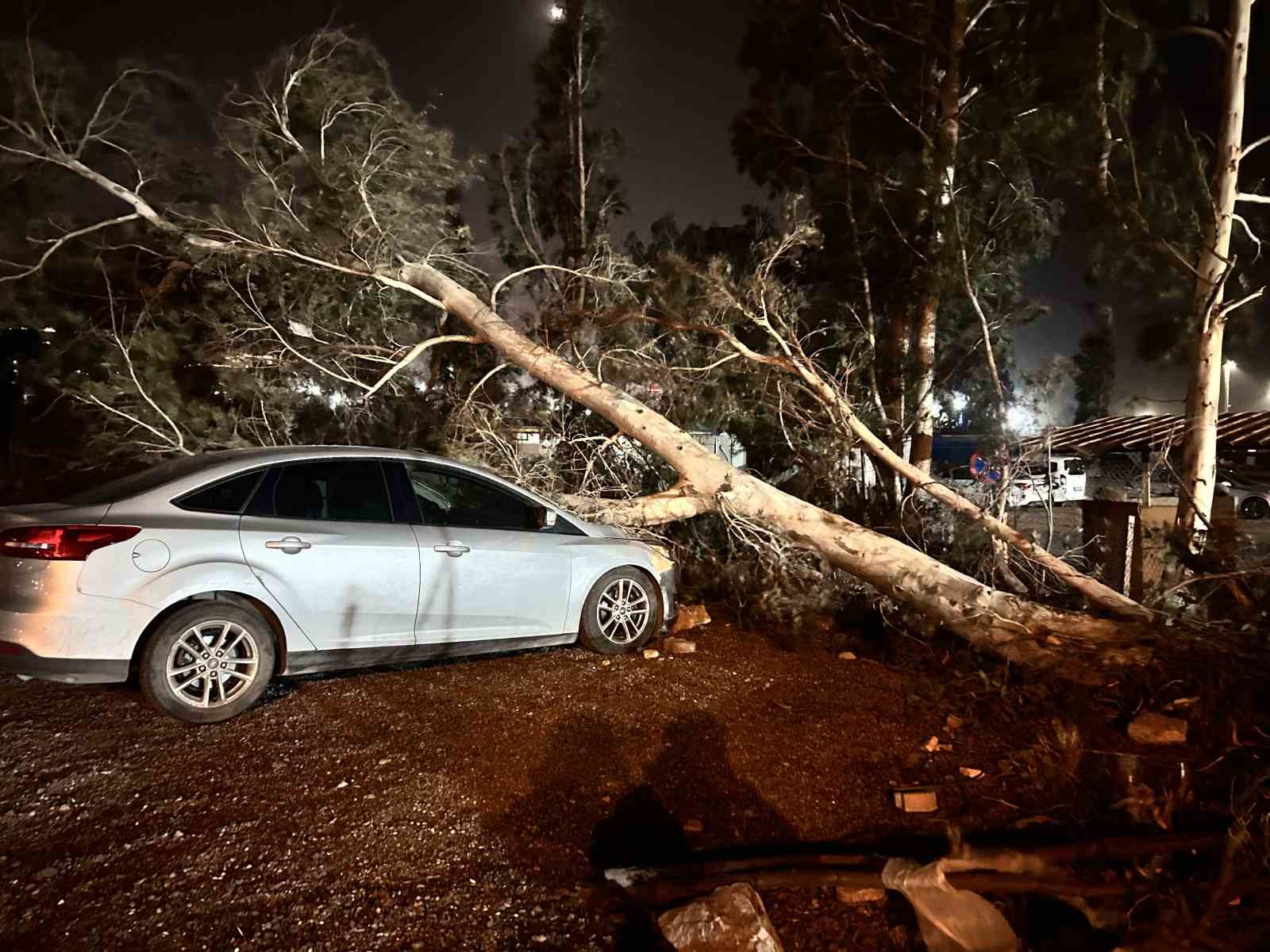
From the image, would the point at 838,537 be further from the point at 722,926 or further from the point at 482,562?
the point at 722,926

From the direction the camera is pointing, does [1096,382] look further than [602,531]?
Yes

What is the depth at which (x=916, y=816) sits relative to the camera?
3.34 metres

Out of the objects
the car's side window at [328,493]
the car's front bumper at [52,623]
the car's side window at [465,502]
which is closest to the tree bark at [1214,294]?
the car's side window at [465,502]

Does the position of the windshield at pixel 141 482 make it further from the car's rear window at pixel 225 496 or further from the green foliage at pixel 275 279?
the green foliage at pixel 275 279

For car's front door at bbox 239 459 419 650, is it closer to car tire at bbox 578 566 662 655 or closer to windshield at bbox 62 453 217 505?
windshield at bbox 62 453 217 505

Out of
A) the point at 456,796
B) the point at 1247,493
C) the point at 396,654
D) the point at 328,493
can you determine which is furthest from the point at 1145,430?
the point at 456,796

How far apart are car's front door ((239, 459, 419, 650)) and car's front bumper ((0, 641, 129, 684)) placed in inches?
33.1

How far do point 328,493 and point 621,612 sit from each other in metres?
2.20

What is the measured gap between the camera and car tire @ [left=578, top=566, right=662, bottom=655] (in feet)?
17.9

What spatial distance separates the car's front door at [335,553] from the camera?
170 inches

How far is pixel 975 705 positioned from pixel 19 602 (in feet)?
17.2

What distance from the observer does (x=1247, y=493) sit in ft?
65.0

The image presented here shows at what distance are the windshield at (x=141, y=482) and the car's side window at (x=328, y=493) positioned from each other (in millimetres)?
410

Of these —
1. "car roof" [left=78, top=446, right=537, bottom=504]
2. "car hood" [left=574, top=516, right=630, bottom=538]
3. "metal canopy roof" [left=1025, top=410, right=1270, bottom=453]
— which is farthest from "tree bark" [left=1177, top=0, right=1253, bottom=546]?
"car roof" [left=78, top=446, right=537, bottom=504]
